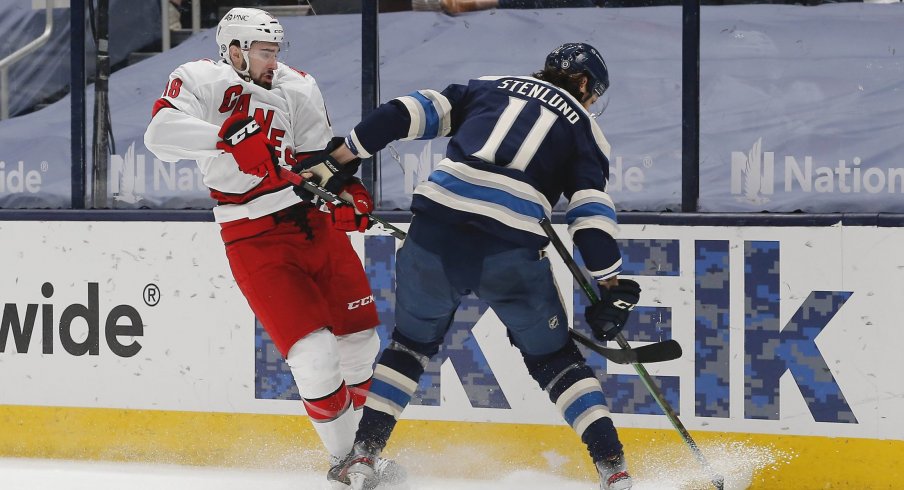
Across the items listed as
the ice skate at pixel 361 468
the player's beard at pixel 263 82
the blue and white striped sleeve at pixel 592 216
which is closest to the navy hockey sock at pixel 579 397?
the blue and white striped sleeve at pixel 592 216

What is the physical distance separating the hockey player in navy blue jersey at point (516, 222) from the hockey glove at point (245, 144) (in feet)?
0.72

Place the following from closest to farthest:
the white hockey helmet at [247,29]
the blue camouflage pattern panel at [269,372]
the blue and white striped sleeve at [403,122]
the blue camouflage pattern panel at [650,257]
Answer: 1. the blue and white striped sleeve at [403,122]
2. the white hockey helmet at [247,29]
3. the blue camouflage pattern panel at [650,257]
4. the blue camouflage pattern panel at [269,372]

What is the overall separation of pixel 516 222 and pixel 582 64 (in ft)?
1.52

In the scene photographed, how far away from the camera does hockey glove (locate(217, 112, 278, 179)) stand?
309cm

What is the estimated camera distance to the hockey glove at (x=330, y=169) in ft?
10.2

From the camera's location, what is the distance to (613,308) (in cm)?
295

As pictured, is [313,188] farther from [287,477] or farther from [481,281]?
[287,477]

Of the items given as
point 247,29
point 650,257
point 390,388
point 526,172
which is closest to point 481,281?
point 526,172

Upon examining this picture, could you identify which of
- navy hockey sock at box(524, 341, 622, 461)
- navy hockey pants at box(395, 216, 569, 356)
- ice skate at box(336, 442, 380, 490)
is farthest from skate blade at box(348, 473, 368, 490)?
navy hockey sock at box(524, 341, 622, 461)

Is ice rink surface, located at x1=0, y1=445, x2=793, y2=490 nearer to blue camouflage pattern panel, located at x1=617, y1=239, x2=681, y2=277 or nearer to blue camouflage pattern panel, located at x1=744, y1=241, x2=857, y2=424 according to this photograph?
blue camouflage pattern panel, located at x1=744, y1=241, x2=857, y2=424

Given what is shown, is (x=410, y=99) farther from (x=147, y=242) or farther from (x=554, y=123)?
(x=147, y=242)

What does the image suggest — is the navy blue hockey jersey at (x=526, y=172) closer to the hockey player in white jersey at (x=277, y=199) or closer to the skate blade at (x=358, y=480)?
the hockey player in white jersey at (x=277, y=199)

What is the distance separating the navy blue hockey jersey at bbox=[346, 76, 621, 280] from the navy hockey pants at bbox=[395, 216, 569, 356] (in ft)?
0.12

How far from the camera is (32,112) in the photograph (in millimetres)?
4309
